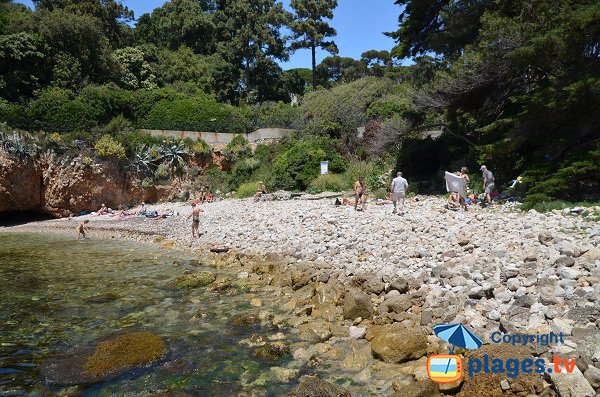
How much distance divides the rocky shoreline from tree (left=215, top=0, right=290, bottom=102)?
101 ft

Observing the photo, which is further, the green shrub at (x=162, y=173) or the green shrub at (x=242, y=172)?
the green shrub at (x=242, y=172)

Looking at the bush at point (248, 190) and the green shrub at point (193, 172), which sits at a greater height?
the green shrub at point (193, 172)

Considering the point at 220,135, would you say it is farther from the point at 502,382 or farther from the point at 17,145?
the point at 502,382

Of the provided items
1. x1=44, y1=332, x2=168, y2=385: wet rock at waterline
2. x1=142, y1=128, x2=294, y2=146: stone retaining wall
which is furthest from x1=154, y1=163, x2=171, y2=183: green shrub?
x1=44, y1=332, x2=168, y2=385: wet rock at waterline

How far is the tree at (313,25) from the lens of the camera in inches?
1563

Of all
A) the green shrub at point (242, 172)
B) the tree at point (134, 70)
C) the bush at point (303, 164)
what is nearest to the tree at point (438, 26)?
the bush at point (303, 164)

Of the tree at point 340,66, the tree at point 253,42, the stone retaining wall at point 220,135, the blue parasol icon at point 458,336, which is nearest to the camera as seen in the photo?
the blue parasol icon at point 458,336

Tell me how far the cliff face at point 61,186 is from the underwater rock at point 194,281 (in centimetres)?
1862

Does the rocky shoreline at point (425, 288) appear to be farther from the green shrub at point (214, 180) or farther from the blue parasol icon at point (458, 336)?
the green shrub at point (214, 180)

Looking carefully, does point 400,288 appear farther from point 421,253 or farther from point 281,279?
point 281,279

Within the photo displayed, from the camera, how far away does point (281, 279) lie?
9750 mm

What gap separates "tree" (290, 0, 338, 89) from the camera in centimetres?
3969

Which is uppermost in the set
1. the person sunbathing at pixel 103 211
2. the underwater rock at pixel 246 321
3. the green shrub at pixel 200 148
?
the green shrub at pixel 200 148

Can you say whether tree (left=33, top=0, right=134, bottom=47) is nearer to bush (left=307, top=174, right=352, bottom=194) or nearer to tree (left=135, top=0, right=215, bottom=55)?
tree (left=135, top=0, right=215, bottom=55)
